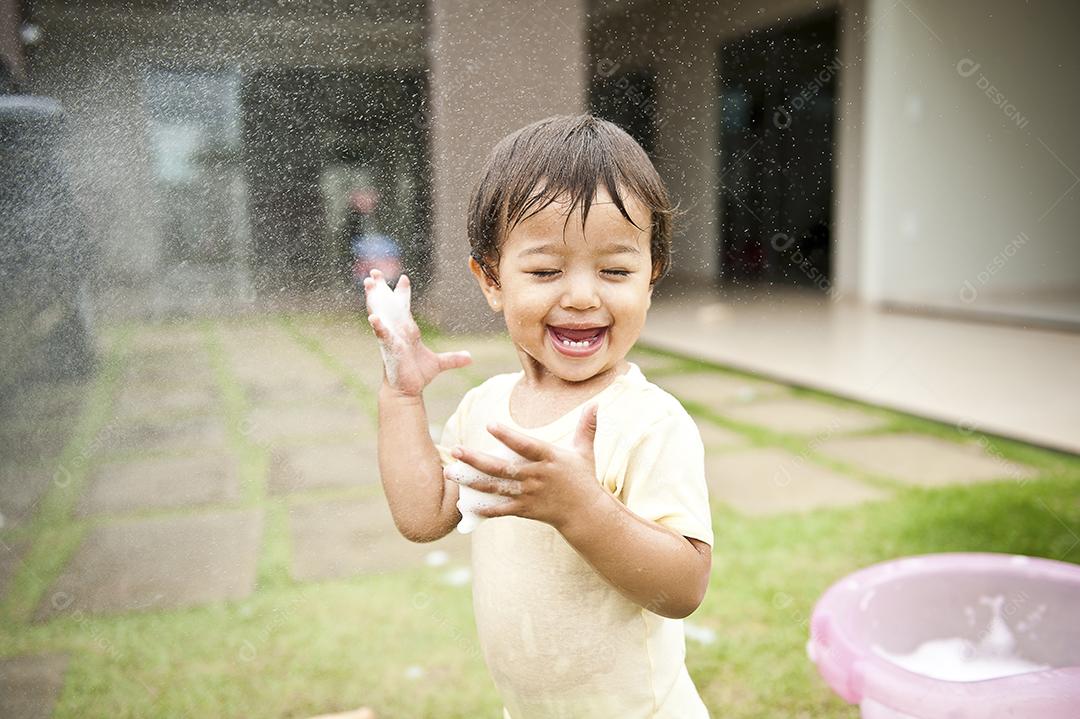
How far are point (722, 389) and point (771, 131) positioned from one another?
2.74 metres

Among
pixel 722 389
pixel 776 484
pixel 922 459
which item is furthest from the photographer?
pixel 722 389

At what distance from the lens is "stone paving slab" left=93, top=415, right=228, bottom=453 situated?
1.39m

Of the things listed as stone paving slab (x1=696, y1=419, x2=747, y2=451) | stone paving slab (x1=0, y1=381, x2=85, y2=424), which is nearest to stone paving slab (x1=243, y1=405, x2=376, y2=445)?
stone paving slab (x1=0, y1=381, x2=85, y2=424)

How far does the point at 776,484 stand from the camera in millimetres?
2889

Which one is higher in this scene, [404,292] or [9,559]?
[404,292]

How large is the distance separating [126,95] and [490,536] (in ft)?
2.51

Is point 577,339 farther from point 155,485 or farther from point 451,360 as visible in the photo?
point 155,485

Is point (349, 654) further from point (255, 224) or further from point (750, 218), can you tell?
point (750, 218)

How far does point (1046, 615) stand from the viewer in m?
1.67

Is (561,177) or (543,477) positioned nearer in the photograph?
(543,477)

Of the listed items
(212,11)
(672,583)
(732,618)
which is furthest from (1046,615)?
(212,11)

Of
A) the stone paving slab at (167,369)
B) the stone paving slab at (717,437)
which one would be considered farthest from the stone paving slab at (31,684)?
the stone paving slab at (717,437)

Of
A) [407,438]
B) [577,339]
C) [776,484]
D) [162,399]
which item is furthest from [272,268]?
[776,484]

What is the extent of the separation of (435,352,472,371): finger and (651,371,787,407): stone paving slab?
8.28 ft
